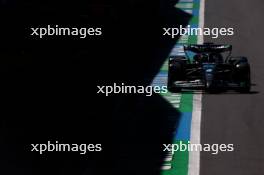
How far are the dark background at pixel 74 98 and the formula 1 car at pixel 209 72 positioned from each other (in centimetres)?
111

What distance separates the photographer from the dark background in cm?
1534

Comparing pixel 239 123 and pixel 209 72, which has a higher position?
pixel 209 72

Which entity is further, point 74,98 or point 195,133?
point 74,98

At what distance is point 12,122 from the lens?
17.2m

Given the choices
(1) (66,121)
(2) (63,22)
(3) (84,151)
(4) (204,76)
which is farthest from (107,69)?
(3) (84,151)

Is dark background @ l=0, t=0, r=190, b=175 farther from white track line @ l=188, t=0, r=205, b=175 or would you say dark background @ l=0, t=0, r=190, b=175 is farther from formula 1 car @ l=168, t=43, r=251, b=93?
formula 1 car @ l=168, t=43, r=251, b=93

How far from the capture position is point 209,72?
2077 centimetres

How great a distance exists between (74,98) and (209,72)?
4239 millimetres

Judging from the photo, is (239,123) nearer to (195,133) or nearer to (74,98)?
(195,133)

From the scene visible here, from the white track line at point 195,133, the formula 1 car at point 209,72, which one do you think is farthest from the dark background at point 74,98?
the formula 1 car at point 209,72

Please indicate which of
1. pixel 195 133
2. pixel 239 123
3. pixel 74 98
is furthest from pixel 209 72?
pixel 74 98

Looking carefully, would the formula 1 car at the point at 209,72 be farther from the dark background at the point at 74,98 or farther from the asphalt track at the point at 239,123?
the dark background at the point at 74,98

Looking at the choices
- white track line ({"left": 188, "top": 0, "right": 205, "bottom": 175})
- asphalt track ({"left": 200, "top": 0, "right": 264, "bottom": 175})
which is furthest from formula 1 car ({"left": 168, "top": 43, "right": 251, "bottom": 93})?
white track line ({"left": 188, "top": 0, "right": 205, "bottom": 175})

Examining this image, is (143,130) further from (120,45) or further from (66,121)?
(120,45)
